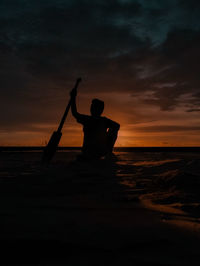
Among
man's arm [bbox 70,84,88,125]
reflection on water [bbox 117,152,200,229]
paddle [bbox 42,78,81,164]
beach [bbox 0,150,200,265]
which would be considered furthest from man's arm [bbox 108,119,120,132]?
beach [bbox 0,150,200,265]

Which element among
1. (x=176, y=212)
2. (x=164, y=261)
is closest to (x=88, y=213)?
(x=176, y=212)

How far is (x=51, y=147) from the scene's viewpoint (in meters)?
7.05

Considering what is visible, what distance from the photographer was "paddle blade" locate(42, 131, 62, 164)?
7008mm

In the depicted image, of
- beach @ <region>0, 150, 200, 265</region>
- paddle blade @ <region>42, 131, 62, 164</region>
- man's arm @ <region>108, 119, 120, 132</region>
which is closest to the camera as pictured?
beach @ <region>0, 150, 200, 265</region>

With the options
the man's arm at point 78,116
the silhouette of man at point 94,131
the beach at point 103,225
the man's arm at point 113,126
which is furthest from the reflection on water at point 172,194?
the man's arm at point 113,126

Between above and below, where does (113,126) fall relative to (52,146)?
above

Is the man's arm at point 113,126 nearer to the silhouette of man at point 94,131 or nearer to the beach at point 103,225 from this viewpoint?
the silhouette of man at point 94,131

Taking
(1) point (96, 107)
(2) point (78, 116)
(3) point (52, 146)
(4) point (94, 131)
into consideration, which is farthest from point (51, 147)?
(1) point (96, 107)

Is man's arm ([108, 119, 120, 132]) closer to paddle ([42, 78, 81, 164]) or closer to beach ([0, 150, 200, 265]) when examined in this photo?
paddle ([42, 78, 81, 164])

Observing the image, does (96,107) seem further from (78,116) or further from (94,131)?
(94,131)

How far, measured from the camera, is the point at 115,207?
210cm

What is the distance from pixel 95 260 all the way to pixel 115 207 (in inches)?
38.7

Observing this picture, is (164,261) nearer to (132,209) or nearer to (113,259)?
(113,259)

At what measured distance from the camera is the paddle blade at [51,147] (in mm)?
7008
